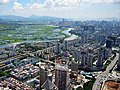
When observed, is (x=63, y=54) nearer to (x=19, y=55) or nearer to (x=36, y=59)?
(x=36, y=59)

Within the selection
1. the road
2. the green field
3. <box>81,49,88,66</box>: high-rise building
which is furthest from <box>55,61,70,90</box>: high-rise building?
the green field

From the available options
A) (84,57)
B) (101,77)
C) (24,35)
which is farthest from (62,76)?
(24,35)

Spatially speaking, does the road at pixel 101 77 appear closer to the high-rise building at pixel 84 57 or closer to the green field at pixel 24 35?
the high-rise building at pixel 84 57

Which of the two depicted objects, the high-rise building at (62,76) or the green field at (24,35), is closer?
the high-rise building at (62,76)

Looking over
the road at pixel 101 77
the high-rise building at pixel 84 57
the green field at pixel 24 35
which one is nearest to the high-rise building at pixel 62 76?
the road at pixel 101 77

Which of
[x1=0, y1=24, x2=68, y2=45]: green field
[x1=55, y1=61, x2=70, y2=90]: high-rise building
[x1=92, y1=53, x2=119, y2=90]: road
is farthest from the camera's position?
[x1=0, y1=24, x2=68, y2=45]: green field

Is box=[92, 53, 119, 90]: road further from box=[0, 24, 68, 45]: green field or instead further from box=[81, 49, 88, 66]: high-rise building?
box=[0, 24, 68, 45]: green field

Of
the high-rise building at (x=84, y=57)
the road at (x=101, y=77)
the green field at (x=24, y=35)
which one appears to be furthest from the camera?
the green field at (x=24, y=35)

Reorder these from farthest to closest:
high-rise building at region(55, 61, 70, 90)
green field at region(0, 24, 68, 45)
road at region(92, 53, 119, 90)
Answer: green field at region(0, 24, 68, 45) < road at region(92, 53, 119, 90) < high-rise building at region(55, 61, 70, 90)

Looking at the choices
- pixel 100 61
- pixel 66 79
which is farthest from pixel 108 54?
pixel 66 79

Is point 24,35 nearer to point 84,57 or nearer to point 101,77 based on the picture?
point 84,57

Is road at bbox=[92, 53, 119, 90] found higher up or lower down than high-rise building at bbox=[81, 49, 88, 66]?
lower down

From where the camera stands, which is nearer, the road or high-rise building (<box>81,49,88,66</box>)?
the road
